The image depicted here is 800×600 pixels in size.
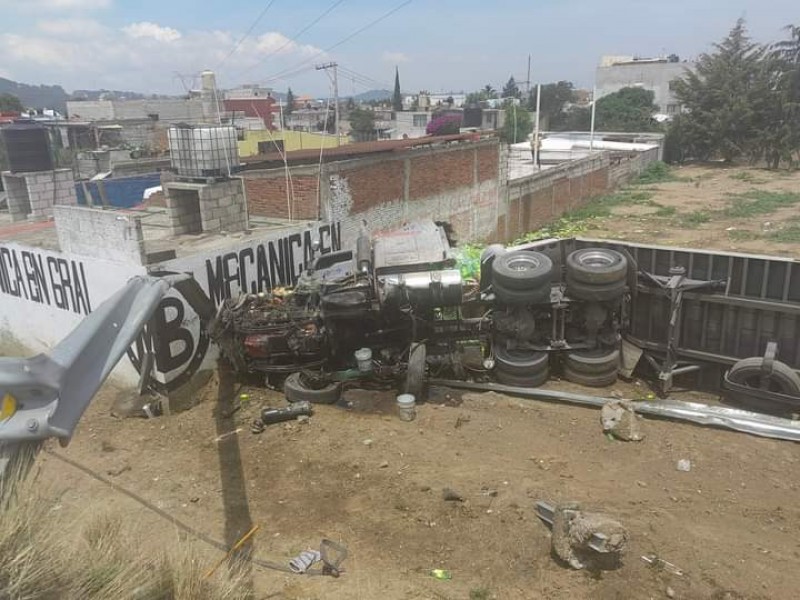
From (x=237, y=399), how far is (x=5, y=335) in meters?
5.63

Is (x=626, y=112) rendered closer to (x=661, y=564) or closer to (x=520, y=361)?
(x=520, y=361)

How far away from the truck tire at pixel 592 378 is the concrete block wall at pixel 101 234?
20.8 feet

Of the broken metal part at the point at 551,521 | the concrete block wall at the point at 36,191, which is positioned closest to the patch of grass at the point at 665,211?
the concrete block wall at the point at 36,191

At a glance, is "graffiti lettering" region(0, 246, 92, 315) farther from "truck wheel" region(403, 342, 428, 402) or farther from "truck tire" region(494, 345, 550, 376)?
"truck tire" region(494, 345, 550, 376)

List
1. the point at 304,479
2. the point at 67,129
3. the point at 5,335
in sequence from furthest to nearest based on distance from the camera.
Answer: the point at 67,129
the point at 5,335
the point at 304,479

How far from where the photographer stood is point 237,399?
8.77 meters

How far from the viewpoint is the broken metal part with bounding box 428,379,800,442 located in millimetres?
7566

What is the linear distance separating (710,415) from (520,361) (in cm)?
249

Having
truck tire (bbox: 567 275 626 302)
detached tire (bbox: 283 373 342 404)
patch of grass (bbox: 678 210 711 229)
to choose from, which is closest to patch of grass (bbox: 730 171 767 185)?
patch of grass (bbox: 678 210 711 229)

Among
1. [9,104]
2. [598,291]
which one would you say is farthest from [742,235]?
[9,104]

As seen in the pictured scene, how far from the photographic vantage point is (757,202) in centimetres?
2698

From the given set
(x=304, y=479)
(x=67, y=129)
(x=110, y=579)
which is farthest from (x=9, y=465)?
(x=67, y=129)

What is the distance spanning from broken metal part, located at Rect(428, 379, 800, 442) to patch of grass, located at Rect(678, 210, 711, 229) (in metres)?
16.5

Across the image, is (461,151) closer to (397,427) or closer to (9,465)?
(397,427)
